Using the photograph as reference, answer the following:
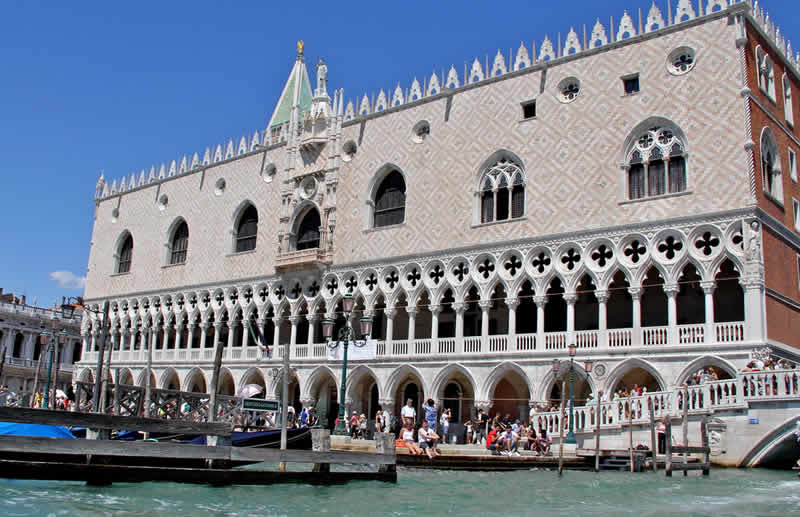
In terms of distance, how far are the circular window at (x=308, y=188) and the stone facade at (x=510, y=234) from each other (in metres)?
0.06

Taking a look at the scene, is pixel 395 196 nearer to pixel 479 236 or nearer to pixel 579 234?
pixel 479 236

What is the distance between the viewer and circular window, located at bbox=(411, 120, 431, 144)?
23.0 m

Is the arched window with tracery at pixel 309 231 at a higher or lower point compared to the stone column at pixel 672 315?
higher

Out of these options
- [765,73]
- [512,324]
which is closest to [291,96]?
[512,324]

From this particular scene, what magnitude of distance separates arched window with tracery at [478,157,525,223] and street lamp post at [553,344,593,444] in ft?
13.5

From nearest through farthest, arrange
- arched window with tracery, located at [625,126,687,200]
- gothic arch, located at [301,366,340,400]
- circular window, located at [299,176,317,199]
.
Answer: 1. arched window with tracery, located at [625,126,687,200]
2. gothic arch, located at [301,366,340,400]
3. circular window, located at [299,176,317,199]

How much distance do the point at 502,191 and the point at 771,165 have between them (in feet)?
20.2

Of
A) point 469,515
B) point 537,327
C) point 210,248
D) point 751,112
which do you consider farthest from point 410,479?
point 210,248

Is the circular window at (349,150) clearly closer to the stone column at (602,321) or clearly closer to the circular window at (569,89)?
the circular window at (569,89)

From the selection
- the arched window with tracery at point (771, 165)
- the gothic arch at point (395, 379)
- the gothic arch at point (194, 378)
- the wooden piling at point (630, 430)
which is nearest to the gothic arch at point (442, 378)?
the gothic arch at point (395, 379)

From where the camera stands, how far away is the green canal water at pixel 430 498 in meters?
9.23

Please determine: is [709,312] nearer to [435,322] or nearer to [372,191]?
[435,322]

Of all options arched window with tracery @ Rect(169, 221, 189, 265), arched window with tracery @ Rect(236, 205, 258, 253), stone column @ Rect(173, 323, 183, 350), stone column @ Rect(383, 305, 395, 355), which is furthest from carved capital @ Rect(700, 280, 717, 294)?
arched window with tracery @ Rect(169, 221, 189, 265)

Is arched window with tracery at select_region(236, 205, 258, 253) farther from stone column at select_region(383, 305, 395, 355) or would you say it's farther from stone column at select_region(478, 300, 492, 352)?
stone column at select_region(478, 300, 492, 352)
